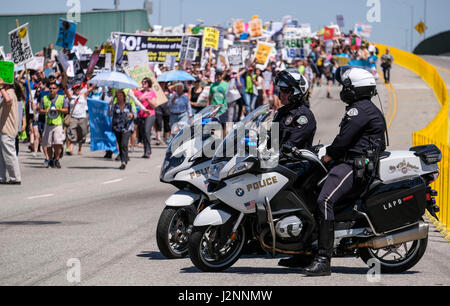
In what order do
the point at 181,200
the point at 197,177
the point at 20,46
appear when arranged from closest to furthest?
the point at 181,200, the point at 197,177, the point at 20,46

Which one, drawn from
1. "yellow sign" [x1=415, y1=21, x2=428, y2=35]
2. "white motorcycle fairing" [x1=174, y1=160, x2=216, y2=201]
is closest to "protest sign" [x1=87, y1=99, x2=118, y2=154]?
"white motorcycle fairing" [x1=174, y1=160, x2=216, y2=201]

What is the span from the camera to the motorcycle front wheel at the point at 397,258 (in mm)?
8016

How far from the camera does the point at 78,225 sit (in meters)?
11.3

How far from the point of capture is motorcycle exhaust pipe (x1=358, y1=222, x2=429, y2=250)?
7.86 m

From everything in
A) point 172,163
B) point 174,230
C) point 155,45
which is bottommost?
point 174,230

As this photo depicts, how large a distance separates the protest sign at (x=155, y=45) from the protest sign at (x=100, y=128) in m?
12.4

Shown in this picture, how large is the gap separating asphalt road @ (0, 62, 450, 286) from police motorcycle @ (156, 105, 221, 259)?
0.25m

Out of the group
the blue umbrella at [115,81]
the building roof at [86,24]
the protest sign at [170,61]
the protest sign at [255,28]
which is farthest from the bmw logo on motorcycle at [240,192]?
the protest sign at [255,28]

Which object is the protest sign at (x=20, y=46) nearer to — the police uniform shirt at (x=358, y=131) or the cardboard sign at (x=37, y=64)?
the cardboard sign at (x=37, y=64)

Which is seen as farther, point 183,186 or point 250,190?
point 183,186

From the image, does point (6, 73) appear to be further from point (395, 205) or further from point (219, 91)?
point (395, 205)

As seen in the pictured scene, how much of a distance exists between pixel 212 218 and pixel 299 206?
0.82 metres

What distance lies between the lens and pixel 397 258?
8.23m

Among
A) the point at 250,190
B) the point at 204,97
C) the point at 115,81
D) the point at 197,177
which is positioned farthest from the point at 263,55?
A: the point at 250,190
